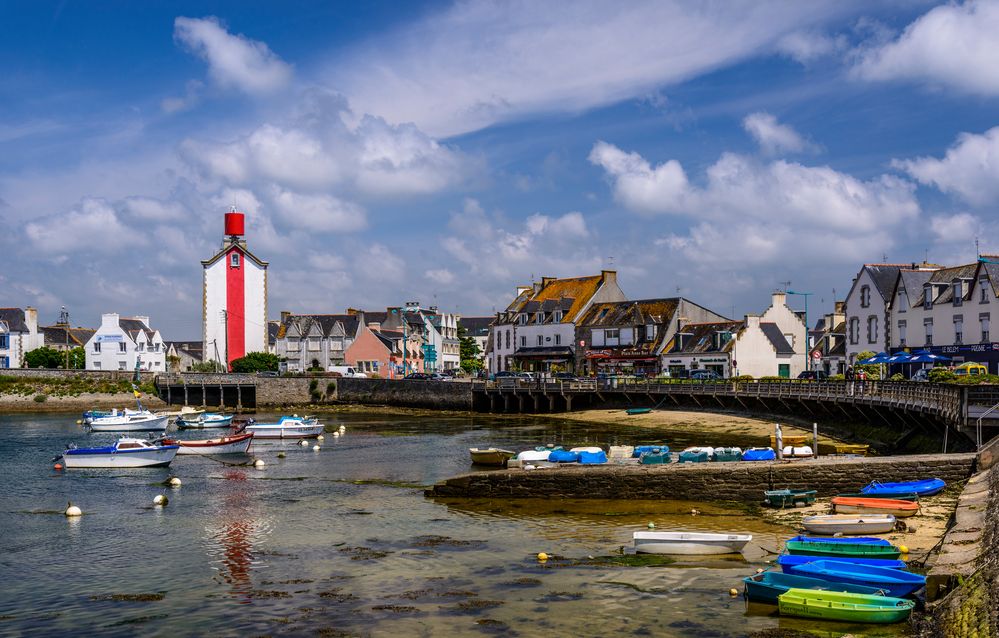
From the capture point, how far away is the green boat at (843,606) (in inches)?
588

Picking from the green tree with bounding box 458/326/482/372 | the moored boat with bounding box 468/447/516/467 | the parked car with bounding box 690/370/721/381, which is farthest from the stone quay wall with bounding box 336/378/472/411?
the green tree with bounding box 458/326/482/372

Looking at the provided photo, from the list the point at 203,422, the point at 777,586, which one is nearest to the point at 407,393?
the point at 203,422

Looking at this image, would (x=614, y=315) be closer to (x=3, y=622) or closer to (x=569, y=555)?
(x=569, y=555)

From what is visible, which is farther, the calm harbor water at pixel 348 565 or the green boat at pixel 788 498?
the green boat at pixel 788 498

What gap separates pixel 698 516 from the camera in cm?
2488

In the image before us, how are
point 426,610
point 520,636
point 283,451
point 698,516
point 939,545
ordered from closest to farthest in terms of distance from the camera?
point 520,636 < point 426,610 < point 939,545 < point 698,516 < point 283,451

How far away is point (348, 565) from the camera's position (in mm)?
20906

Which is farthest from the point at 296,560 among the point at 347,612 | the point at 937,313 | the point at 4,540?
the point at 937,313

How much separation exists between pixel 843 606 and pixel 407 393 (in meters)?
71.3

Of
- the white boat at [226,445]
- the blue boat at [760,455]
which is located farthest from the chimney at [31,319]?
the blue boat at [760,455]

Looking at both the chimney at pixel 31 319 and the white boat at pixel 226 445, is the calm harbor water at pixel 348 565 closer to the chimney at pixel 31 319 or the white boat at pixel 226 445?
the white boat at pixel 226 445

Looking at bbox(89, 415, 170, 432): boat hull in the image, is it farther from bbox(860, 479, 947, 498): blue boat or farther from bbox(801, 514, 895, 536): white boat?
bbox(801, 514, 895, 536): white boat

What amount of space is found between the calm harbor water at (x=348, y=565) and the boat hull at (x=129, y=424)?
26502 millimetres

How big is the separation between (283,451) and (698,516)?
101 feet
